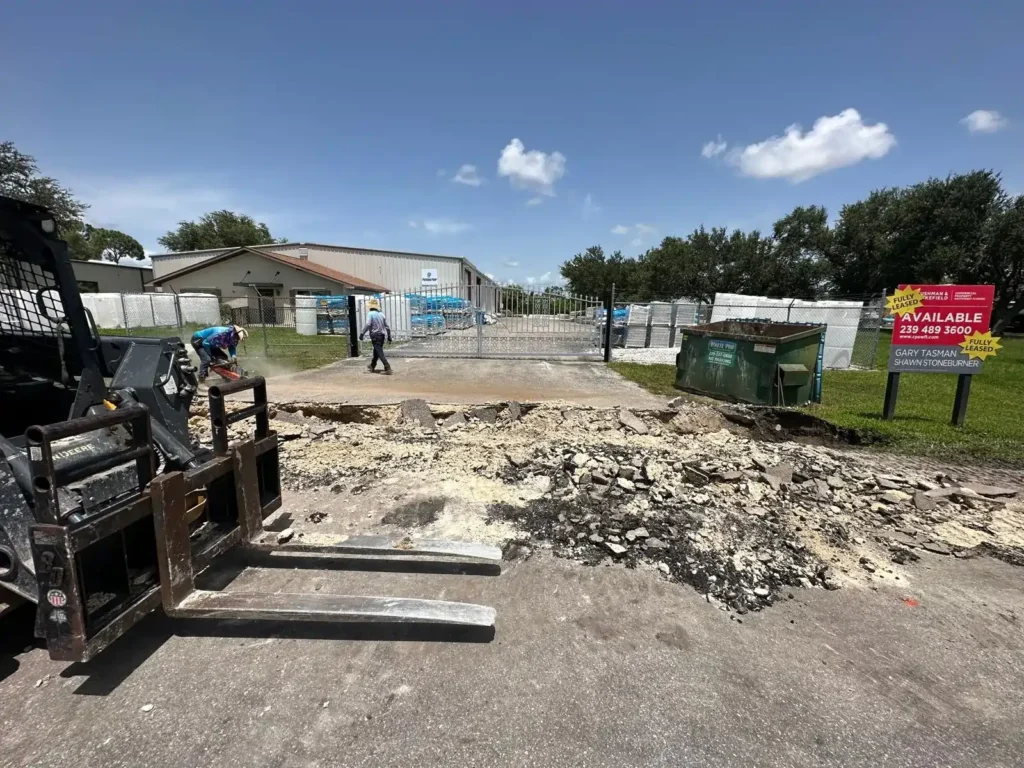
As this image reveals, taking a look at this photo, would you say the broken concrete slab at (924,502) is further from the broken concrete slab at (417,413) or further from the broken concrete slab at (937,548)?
the broken concrete slab at (417,413)

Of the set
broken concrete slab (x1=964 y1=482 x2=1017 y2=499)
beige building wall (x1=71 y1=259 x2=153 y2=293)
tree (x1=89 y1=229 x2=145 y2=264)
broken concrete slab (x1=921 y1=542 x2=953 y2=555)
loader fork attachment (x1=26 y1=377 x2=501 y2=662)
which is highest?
tree (x1=89 y1=229 x2=145 y2=264)

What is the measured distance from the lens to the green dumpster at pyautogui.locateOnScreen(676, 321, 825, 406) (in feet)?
28.8

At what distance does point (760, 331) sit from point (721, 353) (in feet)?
4.18

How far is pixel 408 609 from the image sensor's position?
266cm

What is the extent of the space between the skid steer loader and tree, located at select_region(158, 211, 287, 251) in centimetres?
6510

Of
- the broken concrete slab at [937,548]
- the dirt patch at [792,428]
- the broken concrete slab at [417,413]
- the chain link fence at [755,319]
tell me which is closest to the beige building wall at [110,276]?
the chain link fence at [755,319]

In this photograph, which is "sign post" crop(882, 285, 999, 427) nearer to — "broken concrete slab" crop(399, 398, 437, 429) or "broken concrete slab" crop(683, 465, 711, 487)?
"broken concrete slab" crop(683, 465, 711, 487)

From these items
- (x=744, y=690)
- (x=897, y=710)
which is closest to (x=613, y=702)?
(x=744, y=690)

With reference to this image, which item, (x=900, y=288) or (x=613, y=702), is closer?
(x=613, y=702)

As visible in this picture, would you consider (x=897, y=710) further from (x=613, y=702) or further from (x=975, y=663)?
(x=613, y=702)

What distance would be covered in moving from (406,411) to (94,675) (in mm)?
5452

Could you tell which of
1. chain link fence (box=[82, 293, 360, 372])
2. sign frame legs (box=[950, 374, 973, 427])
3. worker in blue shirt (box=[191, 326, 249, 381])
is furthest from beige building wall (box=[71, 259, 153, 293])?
sign frame legs (box=[950, 374, 973, 427])

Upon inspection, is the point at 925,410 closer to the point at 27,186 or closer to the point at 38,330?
the point at 38,330

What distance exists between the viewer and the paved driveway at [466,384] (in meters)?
9.02
